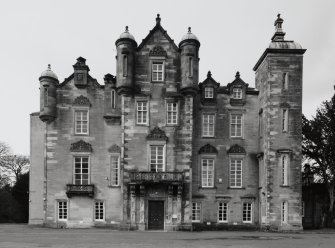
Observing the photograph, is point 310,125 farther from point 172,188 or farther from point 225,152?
point 172,188

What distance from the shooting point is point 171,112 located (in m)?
35.2

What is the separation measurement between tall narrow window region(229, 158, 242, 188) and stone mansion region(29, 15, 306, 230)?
0.10 m

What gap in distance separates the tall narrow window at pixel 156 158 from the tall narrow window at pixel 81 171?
7.04 meters

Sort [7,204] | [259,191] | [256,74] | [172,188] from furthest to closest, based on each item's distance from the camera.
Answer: [7,204] → [256,74] → [259,191] → [172,188]

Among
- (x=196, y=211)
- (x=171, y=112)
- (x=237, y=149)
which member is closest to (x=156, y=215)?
(x=196, y=211)

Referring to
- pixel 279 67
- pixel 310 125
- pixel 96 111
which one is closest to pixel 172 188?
pixel 96 111

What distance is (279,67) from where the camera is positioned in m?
35.4

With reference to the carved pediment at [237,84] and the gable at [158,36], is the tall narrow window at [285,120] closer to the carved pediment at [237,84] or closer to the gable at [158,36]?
the carved pediment at [237,84]

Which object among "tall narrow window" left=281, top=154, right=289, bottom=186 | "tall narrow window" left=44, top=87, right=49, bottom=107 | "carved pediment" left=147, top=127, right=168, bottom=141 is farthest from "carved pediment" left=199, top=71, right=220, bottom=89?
"tall narrow window" left=44, top=87, right=49, bottom=107

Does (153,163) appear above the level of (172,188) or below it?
above

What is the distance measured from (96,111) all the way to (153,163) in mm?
8319

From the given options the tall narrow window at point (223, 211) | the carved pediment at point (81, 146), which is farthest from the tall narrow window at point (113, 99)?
the tall narrow window at point (223, 211)

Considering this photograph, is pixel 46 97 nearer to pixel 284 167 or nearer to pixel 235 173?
pixel 235 173

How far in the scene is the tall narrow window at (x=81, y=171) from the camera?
3647 cm
